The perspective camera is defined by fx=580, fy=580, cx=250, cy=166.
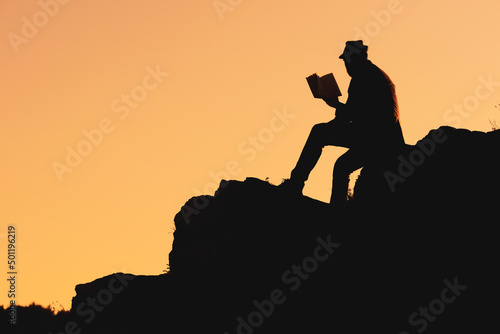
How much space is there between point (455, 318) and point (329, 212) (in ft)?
7.63

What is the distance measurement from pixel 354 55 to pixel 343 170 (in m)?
1.67

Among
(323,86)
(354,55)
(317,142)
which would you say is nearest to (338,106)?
(323,86)

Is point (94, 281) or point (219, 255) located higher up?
point (94, 281)

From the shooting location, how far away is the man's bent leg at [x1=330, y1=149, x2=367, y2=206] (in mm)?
7863

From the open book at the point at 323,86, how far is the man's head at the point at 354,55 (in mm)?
293

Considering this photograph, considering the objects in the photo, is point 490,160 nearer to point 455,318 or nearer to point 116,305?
point 455,318

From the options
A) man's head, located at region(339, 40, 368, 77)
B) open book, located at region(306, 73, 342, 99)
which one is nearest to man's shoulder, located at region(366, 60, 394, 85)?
man's head, located at region(339, 40, 368, 77)

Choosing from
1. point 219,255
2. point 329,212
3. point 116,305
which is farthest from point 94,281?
point 329,212

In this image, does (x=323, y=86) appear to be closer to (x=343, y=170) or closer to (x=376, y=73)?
(x=376, y=73)

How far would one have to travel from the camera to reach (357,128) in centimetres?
796

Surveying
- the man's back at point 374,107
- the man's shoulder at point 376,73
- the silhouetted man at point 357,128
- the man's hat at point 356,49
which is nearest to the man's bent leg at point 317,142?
the silhouetted man at point 357,128

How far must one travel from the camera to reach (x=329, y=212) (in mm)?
8039

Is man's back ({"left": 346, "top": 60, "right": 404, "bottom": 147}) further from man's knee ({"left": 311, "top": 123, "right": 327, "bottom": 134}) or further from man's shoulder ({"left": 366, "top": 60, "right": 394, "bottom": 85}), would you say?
man's knee ({"left": 311, "top": 123, "right": 327, "bottom": 134})

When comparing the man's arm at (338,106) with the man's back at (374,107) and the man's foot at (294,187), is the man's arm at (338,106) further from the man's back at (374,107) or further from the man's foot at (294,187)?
the man's foot at (294,187)
